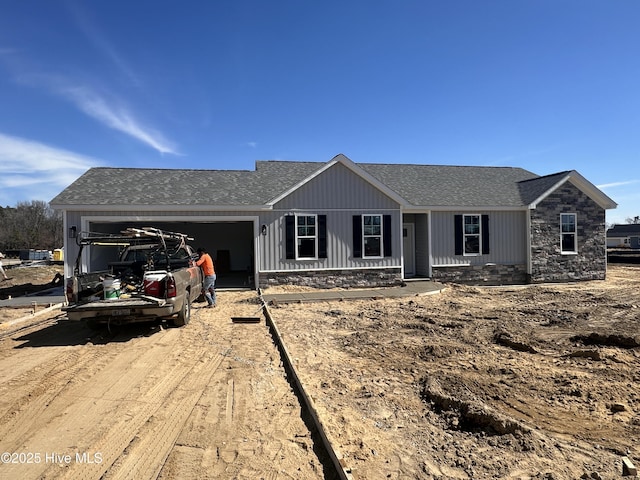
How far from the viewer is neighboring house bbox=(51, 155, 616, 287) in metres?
15.3

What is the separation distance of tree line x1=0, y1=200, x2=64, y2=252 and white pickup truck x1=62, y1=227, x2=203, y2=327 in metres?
43.1

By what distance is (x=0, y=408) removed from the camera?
4.68 meters

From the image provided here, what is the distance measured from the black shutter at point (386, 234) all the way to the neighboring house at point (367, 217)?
1.6 inches

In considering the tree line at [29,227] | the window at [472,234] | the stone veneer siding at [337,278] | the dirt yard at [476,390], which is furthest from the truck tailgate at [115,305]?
the tree line at [29,227]

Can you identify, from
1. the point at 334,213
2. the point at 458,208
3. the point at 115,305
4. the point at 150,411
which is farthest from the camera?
the point at 458,208

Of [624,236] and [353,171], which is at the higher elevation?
[353,171]

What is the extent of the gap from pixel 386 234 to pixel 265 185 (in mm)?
5395

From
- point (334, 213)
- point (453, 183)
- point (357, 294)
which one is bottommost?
point (357, 294)

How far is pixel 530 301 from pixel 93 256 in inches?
585

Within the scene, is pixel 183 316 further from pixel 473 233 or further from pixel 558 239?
pixel 558 239

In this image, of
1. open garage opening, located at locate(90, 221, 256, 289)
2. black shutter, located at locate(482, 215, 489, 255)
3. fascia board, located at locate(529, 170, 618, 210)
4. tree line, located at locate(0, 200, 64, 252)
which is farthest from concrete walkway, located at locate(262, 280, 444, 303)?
tree line, located at locate(0, 200, 64, 252)

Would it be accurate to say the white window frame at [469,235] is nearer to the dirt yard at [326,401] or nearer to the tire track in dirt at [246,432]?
the dirt yard at [326,401]

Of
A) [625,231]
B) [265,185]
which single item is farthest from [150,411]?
[625,231]

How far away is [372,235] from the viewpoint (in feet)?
54.0
